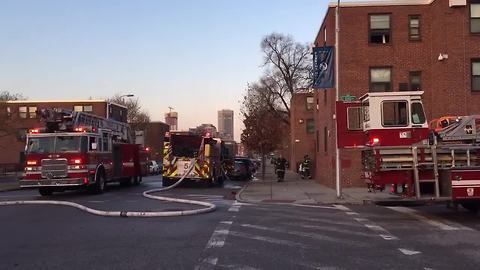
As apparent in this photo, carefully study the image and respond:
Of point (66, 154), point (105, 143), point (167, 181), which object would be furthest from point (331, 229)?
point (167, 181)

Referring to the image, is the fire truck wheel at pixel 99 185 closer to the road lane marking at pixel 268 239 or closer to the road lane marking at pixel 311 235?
the road lane marking at pixel 311 235

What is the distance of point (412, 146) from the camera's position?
47.0ft

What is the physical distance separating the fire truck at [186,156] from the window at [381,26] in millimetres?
10181

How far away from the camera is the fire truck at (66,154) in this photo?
23.0 m

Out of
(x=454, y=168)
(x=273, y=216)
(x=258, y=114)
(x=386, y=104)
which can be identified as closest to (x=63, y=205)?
(x=273, y=216)

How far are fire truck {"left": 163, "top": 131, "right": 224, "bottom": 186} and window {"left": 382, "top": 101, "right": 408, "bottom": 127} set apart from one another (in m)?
15.6

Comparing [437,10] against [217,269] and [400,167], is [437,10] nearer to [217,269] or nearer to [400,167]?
[400,167]

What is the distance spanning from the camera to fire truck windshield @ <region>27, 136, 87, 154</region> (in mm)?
23406

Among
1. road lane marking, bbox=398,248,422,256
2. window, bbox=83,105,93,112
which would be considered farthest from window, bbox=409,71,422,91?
window, bbox=83,105,93,112

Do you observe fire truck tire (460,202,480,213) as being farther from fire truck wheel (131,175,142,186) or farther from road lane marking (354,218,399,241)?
fire truck wheel (131,175,142,186)

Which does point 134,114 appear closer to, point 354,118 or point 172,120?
point 172,120

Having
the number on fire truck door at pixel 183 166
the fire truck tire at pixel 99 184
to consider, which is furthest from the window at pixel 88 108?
the fire truck tire at pixel 99 184

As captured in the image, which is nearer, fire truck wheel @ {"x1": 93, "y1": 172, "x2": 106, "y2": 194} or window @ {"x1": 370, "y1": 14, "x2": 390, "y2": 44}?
fire truck wheel @ {"x1": 93, "y1": 172, "x2": 106, "y2": 194}

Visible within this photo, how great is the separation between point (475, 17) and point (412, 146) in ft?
53.5
